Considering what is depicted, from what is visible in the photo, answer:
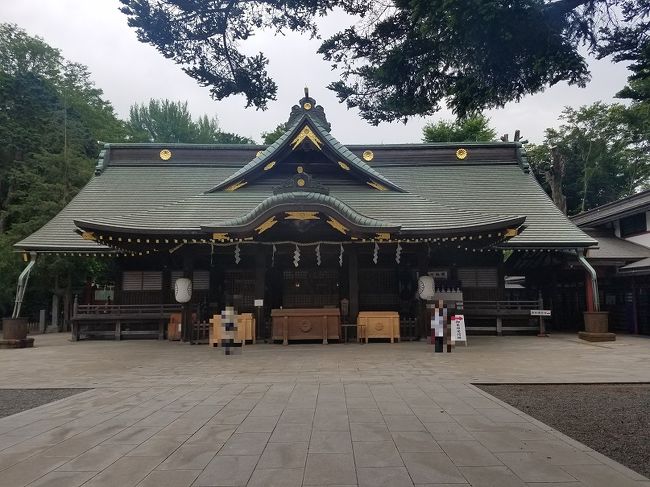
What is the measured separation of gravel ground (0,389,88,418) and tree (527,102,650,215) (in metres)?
33.3

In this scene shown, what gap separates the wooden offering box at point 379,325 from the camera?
13688 millimetres

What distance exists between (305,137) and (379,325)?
23.1 feet

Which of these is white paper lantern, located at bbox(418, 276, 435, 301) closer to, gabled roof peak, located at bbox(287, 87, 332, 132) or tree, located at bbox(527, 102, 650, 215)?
gabled roof peak, located at bbox(287, 87, 332, 132)

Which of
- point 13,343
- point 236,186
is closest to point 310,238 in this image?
point 236,186

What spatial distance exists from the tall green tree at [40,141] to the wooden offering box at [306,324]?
1325cm

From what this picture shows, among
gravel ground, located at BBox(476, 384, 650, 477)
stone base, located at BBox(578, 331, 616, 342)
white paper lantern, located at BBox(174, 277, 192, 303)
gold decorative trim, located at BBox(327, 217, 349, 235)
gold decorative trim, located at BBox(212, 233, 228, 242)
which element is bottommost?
gravel ground, located at BBox(476, 384, 650, 477)

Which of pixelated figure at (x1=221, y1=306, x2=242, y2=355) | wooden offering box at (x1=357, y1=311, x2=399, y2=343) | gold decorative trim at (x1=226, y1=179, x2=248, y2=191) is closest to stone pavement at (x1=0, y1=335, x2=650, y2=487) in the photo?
pixelated figure at (x1=221, y1=306, x2=242, y2=355)

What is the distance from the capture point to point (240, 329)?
13.4 metres

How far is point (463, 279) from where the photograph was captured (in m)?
16.8

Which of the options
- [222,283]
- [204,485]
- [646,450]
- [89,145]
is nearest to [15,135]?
[89,145]

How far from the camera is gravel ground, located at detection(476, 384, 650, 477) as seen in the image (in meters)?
4.56

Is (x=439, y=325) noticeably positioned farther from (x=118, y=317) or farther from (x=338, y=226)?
(x=118, y=317)

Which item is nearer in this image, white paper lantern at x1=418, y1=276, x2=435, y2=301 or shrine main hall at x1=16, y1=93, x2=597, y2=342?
shrine main hall at x1=16, y1=93, x2=597, y2=342

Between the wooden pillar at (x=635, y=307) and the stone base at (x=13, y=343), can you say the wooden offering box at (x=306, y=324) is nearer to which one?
the stone base at (x=13, y=343)
